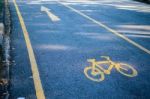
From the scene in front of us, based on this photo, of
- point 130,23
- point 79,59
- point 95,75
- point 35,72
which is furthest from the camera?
point 130,23

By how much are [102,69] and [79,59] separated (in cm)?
97

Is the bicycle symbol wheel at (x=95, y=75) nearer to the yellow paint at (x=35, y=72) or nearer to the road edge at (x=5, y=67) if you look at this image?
the yellow paint at (x=35, y=72)

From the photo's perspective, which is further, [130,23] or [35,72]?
[130,23]

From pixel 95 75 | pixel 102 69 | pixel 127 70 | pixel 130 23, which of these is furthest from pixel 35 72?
pixel 130 23

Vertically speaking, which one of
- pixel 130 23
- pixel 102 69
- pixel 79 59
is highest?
pixel 102 69

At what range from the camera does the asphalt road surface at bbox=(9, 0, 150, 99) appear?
594 centimetres

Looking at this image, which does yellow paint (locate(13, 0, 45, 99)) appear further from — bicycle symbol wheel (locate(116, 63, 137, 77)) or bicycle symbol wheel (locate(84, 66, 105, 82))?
bicycle symbol wheel (locate(116, 63, 137, 77))

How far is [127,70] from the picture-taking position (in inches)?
278

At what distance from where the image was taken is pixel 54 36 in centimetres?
1060

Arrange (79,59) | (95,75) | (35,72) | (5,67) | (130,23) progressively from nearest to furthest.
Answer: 1. (95,75)
2. (35,72)
3. (5,67)
4. (79,59)
5. (130,23)

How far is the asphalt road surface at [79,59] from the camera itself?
594 cm

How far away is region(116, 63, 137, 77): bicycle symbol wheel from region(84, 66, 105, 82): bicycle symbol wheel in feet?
1.57

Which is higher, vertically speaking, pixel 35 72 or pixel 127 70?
pixel 127 70

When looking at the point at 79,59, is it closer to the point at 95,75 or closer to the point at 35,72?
the point at 95,75
